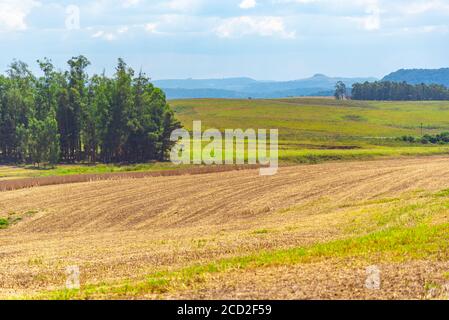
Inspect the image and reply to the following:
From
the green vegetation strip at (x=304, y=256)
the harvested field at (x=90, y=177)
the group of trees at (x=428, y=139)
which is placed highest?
the group of trees at (x=428, y=139)

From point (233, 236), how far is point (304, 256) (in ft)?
32.4

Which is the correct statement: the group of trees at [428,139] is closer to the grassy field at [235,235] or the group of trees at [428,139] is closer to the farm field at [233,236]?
the grassy field at [235,235]

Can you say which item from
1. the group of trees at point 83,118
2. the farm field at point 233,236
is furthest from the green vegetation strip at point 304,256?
A: the group of trees at point 83,118

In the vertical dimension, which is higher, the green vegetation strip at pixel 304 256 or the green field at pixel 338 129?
the green field at pixel 338 129

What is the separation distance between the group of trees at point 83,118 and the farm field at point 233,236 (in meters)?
33.9

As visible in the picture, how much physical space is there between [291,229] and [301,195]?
1781 cm

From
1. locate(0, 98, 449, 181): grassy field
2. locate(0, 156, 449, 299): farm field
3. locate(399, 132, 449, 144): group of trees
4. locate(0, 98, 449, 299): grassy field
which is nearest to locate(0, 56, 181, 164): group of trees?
→ locate(0, 98, 449, 181): grassy field

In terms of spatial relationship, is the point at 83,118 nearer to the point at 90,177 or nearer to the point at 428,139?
the point at 90,177

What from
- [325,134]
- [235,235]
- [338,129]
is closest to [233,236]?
[235,235]

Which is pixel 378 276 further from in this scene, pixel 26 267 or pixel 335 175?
pixel 335 175

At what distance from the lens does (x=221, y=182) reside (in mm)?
63000

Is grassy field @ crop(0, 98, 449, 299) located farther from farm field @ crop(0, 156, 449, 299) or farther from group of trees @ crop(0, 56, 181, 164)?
group of trees @ crop(0, 56, 181, 164)

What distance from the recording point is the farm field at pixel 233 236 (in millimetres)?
19625

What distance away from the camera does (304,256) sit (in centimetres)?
2430
